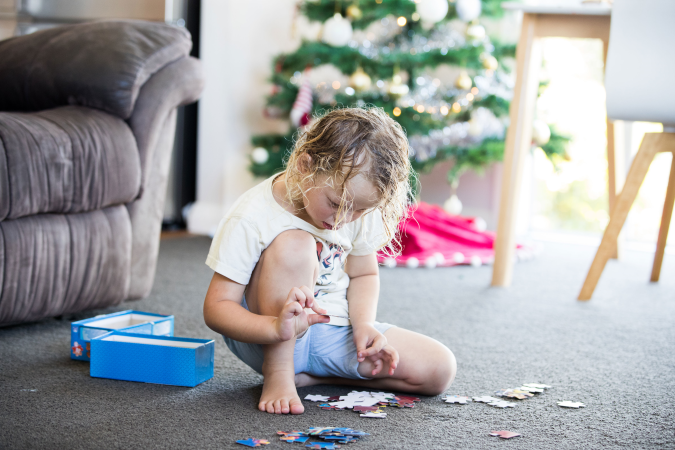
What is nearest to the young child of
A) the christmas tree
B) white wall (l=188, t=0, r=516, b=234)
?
the christmas tree

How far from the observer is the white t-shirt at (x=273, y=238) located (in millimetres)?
1036

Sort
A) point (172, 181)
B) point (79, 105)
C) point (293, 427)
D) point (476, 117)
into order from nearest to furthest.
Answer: point (293, 427), point (79, 105), point (476, 117), point (172, 181)

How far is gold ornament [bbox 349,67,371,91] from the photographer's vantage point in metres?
2.82

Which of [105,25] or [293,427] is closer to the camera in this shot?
[293,427]

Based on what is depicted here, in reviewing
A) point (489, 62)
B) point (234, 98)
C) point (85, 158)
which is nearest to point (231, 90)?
point (234, 98)

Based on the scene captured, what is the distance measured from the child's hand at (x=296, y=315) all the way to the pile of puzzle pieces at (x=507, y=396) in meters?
0.28

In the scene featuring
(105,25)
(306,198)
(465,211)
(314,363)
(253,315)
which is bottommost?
(465,211)

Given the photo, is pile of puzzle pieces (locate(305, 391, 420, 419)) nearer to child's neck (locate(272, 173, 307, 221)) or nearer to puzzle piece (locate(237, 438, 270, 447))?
puzzle piece (locate(237, 438, 270, 447))

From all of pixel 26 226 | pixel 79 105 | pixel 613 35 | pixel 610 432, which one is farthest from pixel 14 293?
pixel 613 35

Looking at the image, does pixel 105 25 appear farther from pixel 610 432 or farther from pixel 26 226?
pixel 610 432

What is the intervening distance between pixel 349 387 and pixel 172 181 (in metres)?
2.44

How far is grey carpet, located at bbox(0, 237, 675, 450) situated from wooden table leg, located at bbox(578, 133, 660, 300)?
128 mm

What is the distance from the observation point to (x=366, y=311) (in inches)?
43.8

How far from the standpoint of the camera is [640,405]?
107cm
